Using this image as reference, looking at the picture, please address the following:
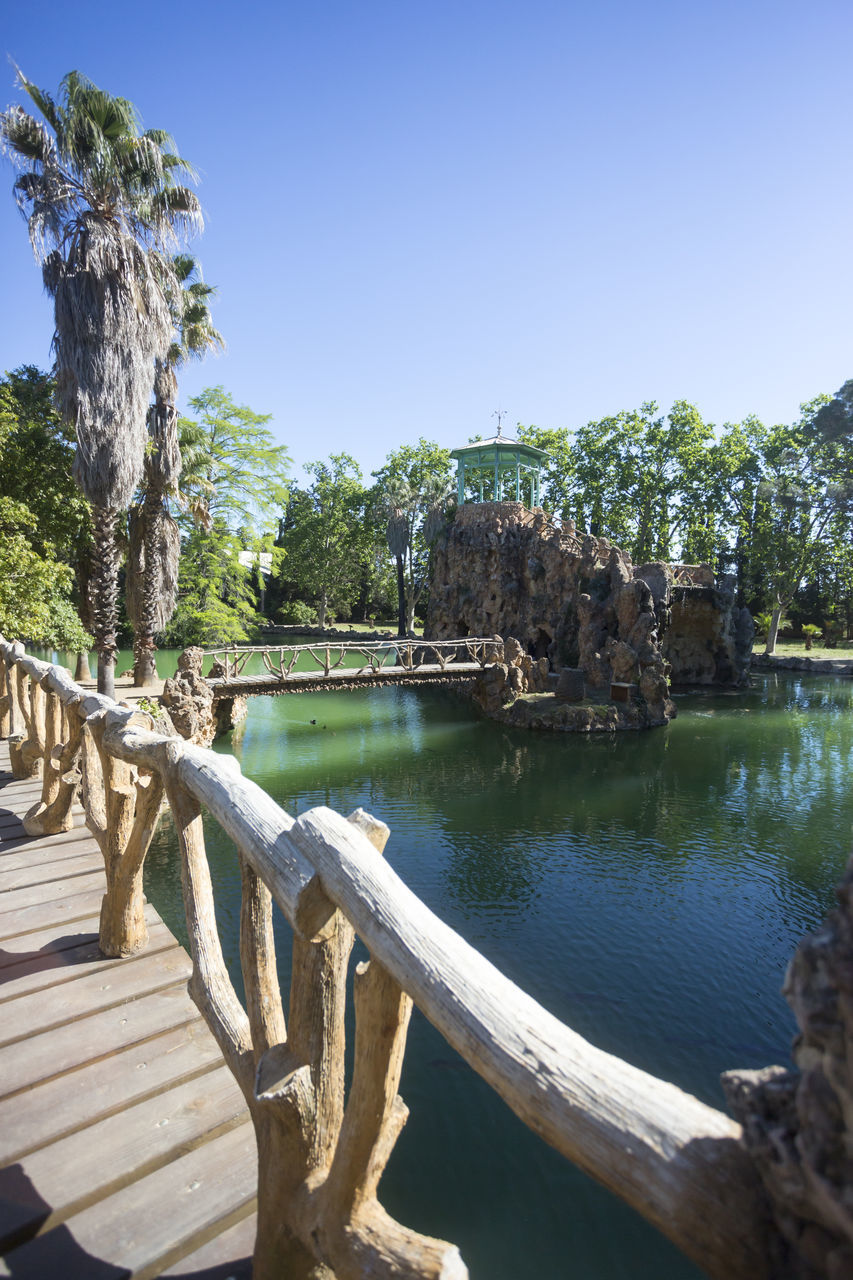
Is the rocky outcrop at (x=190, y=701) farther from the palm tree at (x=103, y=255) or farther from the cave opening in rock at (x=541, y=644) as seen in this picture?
the cave opening in rock at (x=541, y=644)

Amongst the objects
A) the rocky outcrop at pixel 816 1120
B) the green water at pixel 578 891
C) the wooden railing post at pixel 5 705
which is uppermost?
the rocky outcrop at pixel 816 1120

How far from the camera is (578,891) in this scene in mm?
10219

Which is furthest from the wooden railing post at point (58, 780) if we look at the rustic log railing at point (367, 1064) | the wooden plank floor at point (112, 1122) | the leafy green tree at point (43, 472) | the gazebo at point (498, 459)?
the gazebo at point (498, 459)

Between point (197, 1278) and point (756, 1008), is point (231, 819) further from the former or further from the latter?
point (756, 1008)

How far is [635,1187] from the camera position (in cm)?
108

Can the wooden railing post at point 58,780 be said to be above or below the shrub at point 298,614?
below

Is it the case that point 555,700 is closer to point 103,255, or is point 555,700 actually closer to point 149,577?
point 149,577

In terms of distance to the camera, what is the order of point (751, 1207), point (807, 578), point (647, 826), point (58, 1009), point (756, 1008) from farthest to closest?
point (807, 578) < point (647, 826) < point (756, 1008) < point (58, 1009) < point (751, 1207)

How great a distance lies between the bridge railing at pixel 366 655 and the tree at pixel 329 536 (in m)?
14.7

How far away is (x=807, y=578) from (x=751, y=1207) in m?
45.9

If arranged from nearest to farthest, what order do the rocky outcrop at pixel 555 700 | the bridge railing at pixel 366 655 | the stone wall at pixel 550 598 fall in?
1. the bridge railing at pixel 366 655
2. the rocky outcrop at pixel 555 700
3. the stone wall at pixel 550 598

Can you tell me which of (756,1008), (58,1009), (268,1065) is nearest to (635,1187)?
(268,1065)

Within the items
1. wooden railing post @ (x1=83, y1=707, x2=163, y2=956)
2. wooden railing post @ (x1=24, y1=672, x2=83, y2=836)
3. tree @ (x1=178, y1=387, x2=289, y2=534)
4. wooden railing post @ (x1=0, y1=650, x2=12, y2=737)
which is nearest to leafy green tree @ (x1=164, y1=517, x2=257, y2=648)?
tree @ (x1=178, y1=387, x2=289, y2=534)

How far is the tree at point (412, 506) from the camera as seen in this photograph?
134 ft
